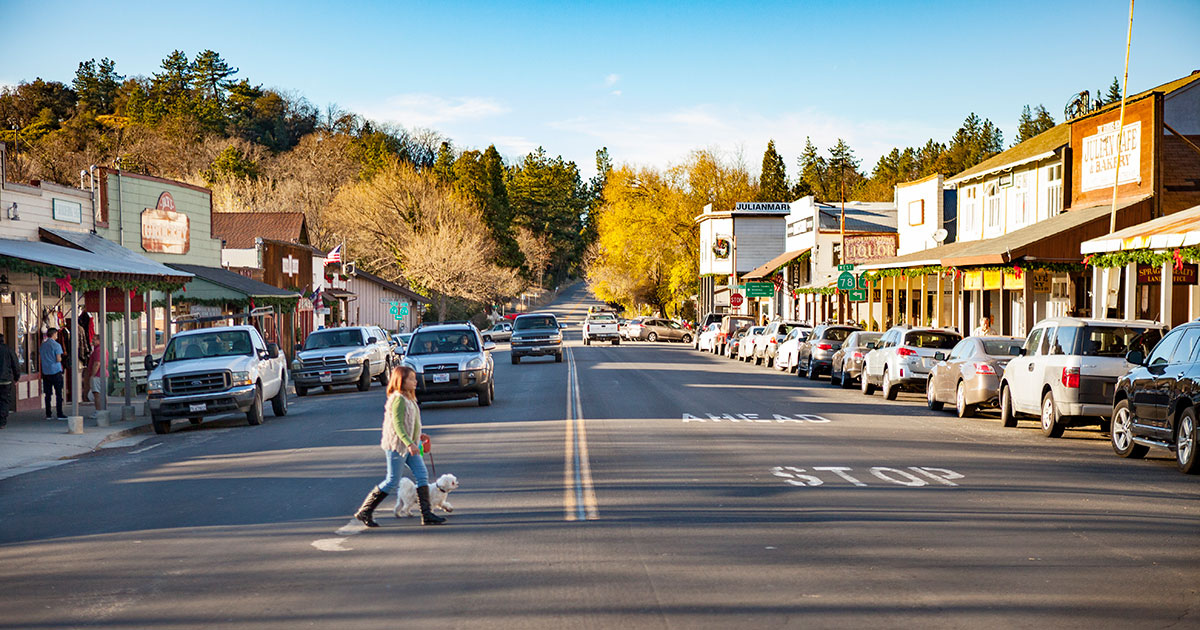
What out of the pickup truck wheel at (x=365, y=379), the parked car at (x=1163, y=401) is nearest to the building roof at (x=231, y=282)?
the pickup truck wheel at (x=365, y=379)

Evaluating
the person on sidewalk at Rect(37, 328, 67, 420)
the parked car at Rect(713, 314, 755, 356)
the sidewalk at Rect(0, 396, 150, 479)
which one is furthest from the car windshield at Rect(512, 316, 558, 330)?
the person on sidewalk at Rect(37, 328, 67, 420)

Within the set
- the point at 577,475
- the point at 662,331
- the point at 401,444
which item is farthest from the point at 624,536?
the point at 662,331

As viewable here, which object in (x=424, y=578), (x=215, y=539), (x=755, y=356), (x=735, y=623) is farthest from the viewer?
(x=755, y=356)

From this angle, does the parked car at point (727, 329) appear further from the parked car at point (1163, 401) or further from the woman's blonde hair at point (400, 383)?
the woman's blonde hair at point (400, 383)

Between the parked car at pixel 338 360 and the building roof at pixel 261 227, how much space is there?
31713 mm

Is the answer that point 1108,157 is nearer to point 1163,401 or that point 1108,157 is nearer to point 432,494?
point 1163,401

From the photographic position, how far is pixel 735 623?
6.77 m

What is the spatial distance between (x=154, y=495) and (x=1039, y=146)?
106ft

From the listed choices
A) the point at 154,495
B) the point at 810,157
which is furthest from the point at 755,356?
the point at 810,157

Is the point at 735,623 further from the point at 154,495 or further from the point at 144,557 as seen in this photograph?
the point at 154,495

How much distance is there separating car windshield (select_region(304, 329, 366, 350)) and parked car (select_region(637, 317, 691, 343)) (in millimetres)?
50326

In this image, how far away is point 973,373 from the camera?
22.1 meters

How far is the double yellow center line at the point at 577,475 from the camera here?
35.5 ft

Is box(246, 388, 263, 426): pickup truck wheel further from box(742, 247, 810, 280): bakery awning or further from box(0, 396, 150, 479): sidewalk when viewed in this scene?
box(742, 247, 810, 280): bakery awning
